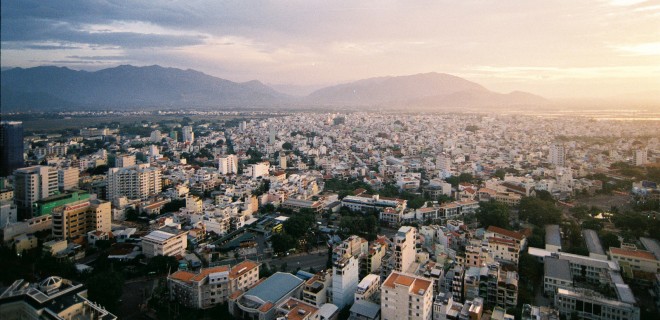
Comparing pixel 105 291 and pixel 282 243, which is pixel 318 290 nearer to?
pixel 282 243

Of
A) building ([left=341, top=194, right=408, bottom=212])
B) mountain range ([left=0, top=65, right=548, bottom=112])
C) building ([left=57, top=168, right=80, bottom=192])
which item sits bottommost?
building ([left=341, top=194, right=408, bottom=212])

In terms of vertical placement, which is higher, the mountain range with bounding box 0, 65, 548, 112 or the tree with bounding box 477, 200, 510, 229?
the mountain range with bounding box 0, 65, 548, 112

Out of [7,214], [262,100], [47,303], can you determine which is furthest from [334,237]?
[262,100]

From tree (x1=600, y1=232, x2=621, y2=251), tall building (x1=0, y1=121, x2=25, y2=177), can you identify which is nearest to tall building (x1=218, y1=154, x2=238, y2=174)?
tall building (x1=0, y1=121, x2=25, y2=177)

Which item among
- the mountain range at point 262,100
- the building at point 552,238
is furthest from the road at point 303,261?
the mountain range at point 262,100

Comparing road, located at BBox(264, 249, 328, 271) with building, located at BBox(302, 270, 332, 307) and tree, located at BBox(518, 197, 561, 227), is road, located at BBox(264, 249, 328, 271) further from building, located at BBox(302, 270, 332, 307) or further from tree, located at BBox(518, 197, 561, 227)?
tree, located at BBox(518, 197, 561, 227)

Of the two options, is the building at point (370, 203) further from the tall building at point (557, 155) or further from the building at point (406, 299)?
the tall building at point (557, 155)
